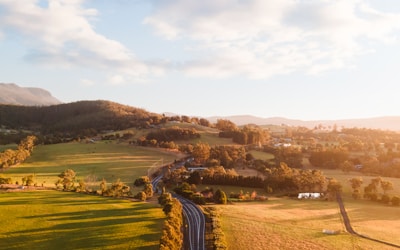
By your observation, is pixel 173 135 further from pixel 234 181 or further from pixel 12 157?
pixel 234 181

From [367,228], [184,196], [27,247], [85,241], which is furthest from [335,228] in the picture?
[27,247]

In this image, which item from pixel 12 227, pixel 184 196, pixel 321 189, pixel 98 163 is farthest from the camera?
pixel 98 163

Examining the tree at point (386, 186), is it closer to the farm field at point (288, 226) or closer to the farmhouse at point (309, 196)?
the farm field at point (288, 226)

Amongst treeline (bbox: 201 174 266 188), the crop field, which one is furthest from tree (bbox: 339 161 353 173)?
the crop field

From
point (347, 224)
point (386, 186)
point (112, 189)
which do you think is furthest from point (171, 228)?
point (386, 186)

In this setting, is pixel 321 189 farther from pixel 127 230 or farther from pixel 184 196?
pixel 127 230
